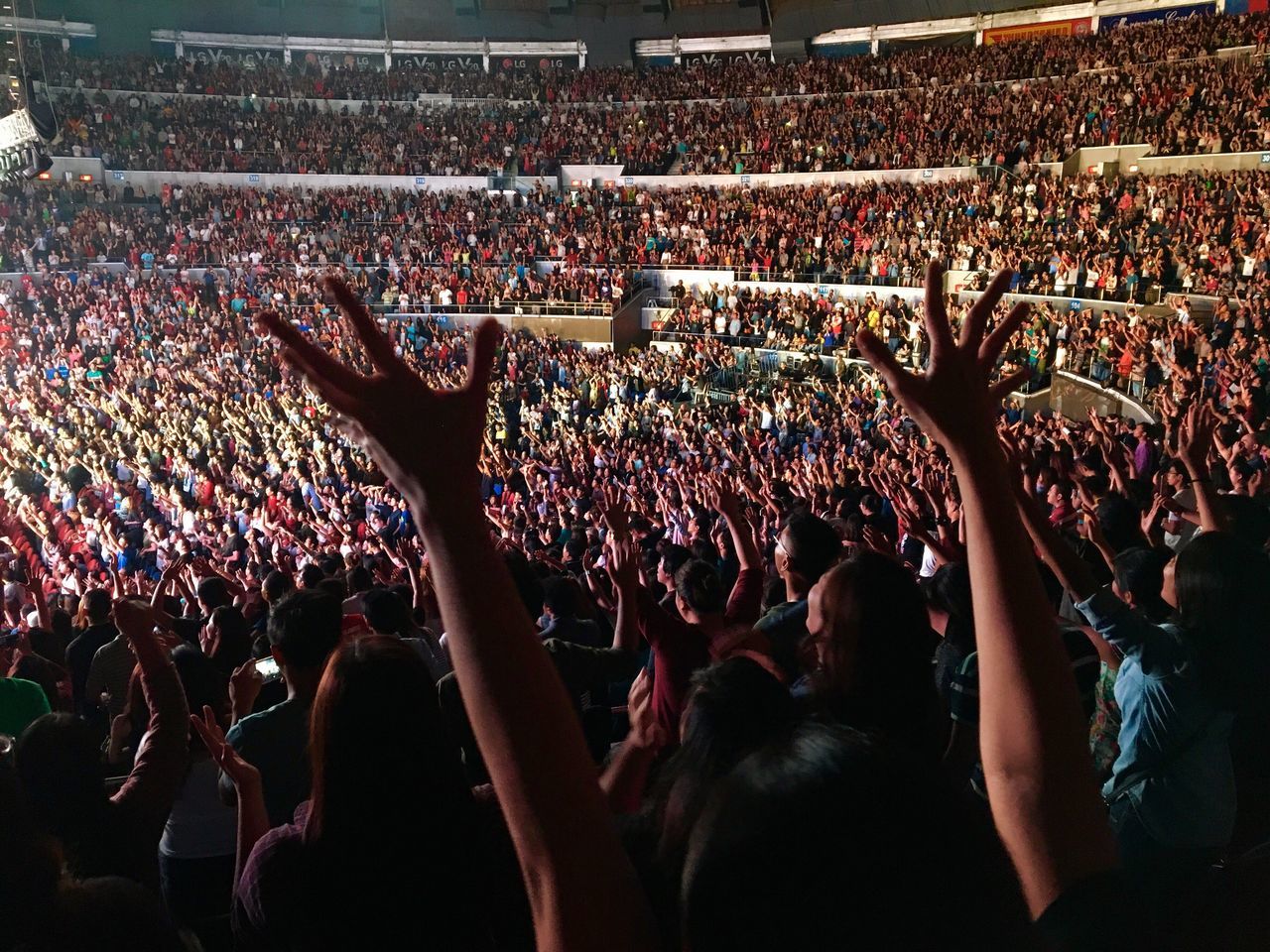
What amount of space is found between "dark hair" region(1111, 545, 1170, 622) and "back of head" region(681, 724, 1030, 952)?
2210mm

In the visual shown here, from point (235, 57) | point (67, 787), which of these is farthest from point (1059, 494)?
point (235, 57)

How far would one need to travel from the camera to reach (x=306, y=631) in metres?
2.55

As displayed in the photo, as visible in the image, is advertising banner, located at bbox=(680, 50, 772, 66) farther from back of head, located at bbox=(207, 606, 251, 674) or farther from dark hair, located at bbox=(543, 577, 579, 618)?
back of head, located at bbox=(207, 606, 251, 674)

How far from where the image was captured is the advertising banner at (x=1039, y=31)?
95.1 ft

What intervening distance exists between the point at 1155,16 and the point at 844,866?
34374 millimetres

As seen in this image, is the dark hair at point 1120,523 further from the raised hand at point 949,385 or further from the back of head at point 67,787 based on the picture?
the back of head at point 67,787

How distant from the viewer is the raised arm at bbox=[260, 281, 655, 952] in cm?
88

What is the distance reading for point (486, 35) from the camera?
37156 mm

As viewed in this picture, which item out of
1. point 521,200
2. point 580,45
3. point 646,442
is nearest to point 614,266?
point 521,200

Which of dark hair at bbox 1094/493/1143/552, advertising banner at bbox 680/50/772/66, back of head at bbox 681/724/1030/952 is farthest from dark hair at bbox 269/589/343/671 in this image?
advertising banner at bbox 680/50/772/66

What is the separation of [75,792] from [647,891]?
1629 millimetres

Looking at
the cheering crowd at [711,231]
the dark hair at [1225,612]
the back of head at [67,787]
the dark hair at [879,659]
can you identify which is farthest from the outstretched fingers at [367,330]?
the cheering crowd at [711,231]

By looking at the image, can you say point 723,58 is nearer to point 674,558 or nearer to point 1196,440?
point 674,558

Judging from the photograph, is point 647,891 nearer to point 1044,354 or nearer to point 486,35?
point 1044,354
